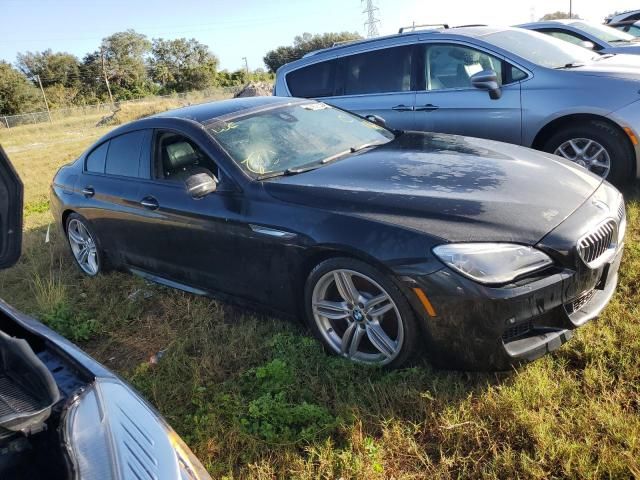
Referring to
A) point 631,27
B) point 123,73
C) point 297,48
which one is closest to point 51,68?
point 123,73

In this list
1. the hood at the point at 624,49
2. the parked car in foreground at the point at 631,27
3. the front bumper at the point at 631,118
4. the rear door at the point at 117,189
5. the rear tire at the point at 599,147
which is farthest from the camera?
the parked car in foreground at the point at 631,27

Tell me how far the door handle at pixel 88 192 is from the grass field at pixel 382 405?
149 centimetres

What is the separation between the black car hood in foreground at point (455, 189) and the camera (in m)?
2.55

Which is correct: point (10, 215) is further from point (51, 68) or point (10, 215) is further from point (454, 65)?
point (51, 68)

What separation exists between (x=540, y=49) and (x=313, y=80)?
263 centimetres

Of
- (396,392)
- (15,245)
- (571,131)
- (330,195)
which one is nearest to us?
(15,245)

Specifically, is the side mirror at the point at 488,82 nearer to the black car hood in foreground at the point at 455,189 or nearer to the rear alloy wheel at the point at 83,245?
the black car hood in foreground at the point at 455,189

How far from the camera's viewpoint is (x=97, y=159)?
4730 mm

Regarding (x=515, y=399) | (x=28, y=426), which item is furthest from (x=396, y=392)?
(x=28, y=426)

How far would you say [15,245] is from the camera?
1.94 meters

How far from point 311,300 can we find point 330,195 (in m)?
0.61

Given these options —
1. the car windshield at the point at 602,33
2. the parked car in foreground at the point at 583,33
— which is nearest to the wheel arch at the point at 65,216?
the parked car in foreground at the point at 583,33

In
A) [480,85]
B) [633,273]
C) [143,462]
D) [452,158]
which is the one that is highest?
[480,85]

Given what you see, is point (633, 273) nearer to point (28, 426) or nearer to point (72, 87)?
point (28, 426)
